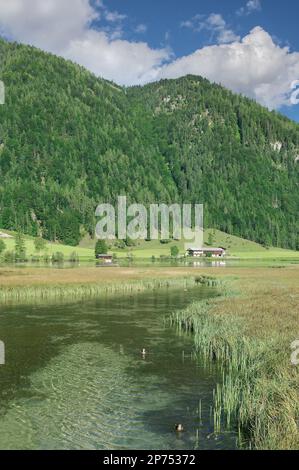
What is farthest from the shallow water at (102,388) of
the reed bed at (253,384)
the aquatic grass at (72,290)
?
the aquatic grass at (72,290)

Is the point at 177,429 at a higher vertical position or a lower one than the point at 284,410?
lower

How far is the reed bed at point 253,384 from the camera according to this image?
65.2ft

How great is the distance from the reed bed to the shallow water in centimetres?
108

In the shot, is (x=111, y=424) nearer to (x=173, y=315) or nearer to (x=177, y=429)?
(x=177, y=429)

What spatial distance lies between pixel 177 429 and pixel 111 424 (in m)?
3.36

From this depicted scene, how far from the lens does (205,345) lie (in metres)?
36.9

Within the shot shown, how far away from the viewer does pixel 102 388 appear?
28.8m

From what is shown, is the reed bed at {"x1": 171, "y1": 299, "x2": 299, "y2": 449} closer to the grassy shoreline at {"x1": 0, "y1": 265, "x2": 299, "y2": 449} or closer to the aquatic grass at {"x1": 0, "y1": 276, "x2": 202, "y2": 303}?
the grassy shoreline at {"x1": 0, "y1": 265, "x2": 299, "y2": 449}

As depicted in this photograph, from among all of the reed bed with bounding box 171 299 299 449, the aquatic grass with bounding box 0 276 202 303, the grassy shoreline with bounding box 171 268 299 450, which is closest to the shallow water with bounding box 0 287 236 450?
the reed bed with bounding box 171 299 299 449

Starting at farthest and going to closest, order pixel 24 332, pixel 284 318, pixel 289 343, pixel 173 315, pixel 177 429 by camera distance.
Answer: pixel 173 315 → pixel 24 332 → pixel 284 318 → pixel 289 343 → pixel 177 429
